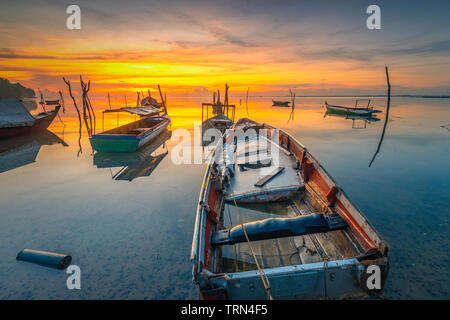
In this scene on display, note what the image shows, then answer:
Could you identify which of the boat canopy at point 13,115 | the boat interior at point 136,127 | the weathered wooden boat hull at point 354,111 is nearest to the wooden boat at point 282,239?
the boat interior at point 136,127

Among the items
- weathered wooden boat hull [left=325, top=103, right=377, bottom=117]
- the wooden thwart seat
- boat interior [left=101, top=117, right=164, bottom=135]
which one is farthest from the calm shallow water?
weathered wooden boat hull [left=325, top=103, right=377, bottom=117]

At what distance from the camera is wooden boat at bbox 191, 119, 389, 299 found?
392 cm

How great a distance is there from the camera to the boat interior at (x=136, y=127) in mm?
19812

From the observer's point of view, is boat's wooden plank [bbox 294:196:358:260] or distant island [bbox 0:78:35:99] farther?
distant island [bbox 0:78:35:99]

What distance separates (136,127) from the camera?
76.4 feet

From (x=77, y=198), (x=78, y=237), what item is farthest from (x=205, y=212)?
(x=77, y=198)

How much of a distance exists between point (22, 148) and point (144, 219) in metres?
18.9

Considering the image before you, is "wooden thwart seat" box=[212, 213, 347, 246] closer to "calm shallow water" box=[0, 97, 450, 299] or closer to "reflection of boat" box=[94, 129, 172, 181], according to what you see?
"calm shallow water" box=[0, 97, 450, 299]

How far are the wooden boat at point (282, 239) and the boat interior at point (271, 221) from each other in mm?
26

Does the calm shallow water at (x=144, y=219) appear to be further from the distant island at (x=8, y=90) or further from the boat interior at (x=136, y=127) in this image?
the distant island at (x=8, y=90)

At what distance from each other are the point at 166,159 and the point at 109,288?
11537 mm

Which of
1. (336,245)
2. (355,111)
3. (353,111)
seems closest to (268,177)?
(336,245)

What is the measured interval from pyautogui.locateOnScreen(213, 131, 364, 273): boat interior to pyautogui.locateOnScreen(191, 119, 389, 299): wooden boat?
0.03 m

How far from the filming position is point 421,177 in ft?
38.2
